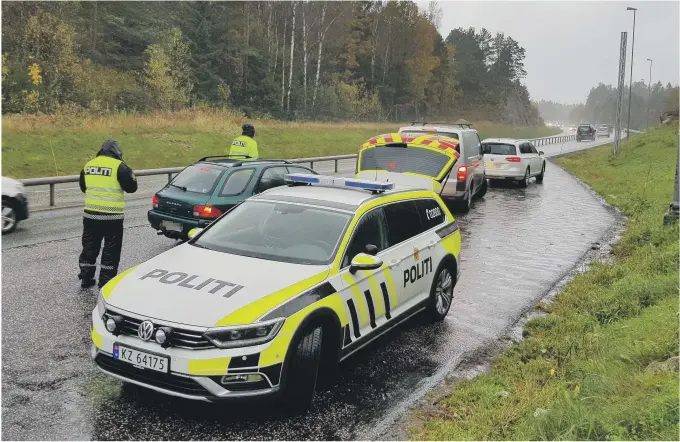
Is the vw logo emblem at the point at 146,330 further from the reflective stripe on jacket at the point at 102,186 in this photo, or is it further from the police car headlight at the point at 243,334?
the reflective stripe on jacket at the point at 102,186

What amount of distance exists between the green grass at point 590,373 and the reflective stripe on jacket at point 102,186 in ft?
15.3

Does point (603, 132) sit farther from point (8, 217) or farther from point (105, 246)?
point (105, 246)

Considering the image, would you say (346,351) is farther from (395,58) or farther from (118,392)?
(395,58)

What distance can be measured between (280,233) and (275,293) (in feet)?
3.96

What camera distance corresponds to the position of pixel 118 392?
491 centimetres

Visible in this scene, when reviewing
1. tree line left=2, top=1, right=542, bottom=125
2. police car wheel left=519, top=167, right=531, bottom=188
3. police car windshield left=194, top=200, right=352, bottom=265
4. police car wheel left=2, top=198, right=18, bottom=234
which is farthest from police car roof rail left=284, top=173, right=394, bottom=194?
tree line left=2, top=1, right=542, bottom=125

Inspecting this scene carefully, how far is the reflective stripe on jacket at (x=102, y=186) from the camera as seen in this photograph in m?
7.54

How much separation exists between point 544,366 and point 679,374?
126cm

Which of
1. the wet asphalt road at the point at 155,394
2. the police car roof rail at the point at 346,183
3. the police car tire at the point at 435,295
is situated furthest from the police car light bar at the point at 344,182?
the wet asphalt road at the point at 155,394

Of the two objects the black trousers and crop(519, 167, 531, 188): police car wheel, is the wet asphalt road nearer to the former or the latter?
the black trousers

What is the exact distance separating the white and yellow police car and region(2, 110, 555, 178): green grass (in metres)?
17.5

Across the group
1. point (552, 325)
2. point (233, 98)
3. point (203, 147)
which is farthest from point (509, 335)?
point (233, 98)

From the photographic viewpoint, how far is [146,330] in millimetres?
4273

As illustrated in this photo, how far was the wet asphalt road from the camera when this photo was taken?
4430 millimetres
